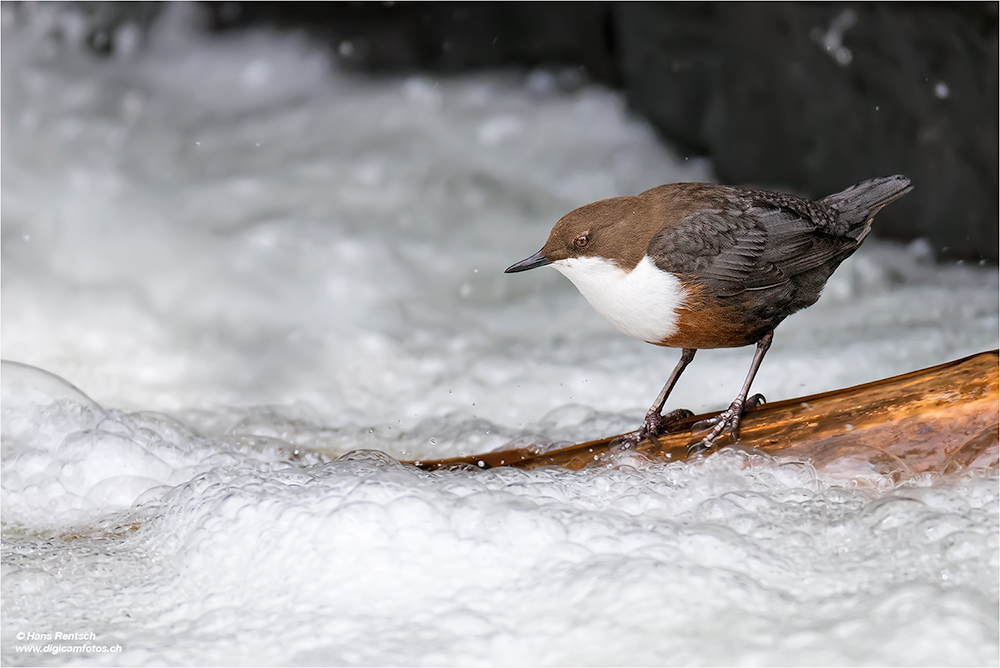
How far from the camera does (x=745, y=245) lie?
144cm

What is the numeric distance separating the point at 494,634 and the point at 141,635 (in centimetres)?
52

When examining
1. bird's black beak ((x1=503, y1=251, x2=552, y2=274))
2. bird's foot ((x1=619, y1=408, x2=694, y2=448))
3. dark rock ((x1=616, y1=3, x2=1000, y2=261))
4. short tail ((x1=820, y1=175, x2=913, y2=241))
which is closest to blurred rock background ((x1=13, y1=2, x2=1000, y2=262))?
dark rock ((x1=616, y1=3, x2=1000, y2=261))

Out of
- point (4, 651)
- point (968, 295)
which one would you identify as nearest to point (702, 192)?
point (4, 651)

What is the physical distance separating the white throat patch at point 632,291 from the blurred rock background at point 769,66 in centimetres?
187

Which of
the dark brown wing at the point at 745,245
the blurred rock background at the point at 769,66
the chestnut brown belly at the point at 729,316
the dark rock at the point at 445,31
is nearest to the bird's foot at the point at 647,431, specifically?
the chestnut brown belly at the point at 729,316

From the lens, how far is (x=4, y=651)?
1.37 m

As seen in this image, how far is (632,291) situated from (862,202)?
46 cm

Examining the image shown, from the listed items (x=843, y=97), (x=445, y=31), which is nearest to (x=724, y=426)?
(x=843, y=97)

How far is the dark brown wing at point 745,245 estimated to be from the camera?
55.0 inches

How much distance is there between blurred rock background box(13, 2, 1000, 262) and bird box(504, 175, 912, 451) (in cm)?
156

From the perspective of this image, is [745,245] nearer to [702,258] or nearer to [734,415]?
[702,258]

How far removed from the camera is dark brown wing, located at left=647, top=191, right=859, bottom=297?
55.0 inches

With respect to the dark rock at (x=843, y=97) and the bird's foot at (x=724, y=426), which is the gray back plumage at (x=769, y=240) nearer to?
the bird's foot at (x=724, y=426)

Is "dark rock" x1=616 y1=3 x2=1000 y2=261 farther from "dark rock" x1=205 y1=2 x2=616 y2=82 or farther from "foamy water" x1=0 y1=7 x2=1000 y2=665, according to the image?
"dark rock" x1=205 y1=2 x2=616 y2=82
